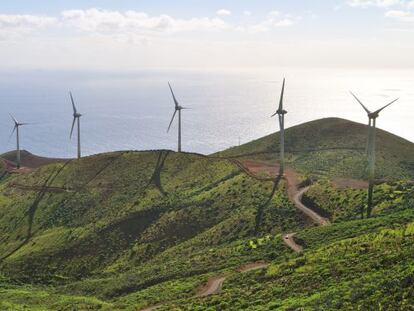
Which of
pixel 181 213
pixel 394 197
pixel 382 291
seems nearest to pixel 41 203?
pixel 181 213

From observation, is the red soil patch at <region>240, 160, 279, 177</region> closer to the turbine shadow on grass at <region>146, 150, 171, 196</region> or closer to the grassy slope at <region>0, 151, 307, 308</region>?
the grassy slope at <region>0, 151, 307, 308</region>

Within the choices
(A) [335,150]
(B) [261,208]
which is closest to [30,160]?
(A) [335,150]

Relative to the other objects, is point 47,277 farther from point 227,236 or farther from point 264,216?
point 264,216

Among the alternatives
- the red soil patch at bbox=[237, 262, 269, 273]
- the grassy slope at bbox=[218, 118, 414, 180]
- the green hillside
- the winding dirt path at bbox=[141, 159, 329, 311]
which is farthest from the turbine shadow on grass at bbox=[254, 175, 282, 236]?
the red soil patch at bbox=[237, 262, 269, 273]

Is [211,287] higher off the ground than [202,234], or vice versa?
[211,287]

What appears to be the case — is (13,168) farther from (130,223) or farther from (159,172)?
(130,223)
